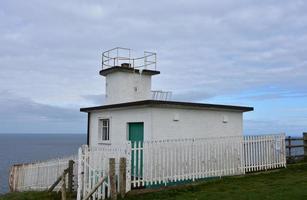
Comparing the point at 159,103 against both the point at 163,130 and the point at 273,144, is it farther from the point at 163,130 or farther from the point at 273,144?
the point at 273,144

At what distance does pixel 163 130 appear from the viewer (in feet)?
47.4

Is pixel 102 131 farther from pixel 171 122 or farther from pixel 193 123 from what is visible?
pixel 193 123

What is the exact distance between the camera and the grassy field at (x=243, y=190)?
10352 millimetres

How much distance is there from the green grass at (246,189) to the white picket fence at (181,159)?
2.41ft

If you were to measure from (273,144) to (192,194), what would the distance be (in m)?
6.63

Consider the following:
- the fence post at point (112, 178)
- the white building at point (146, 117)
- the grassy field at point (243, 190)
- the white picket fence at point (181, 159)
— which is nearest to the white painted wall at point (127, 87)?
the white building at point (146, 117)

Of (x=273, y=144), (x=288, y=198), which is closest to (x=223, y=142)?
(x=273, y=144)

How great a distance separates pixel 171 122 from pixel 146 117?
43.6 inches

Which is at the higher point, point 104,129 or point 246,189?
point 104,129

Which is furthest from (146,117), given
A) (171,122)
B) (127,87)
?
(127,87)

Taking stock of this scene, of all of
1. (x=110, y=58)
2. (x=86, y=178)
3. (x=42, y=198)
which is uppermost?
(x=110, y=58)

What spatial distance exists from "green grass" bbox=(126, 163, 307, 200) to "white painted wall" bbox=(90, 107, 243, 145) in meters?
2.53

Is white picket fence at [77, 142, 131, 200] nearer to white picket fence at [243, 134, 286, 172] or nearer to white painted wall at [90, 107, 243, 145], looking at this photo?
white painted wall at [90, 107, 243, 145]

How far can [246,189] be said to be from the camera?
37.9 ft
